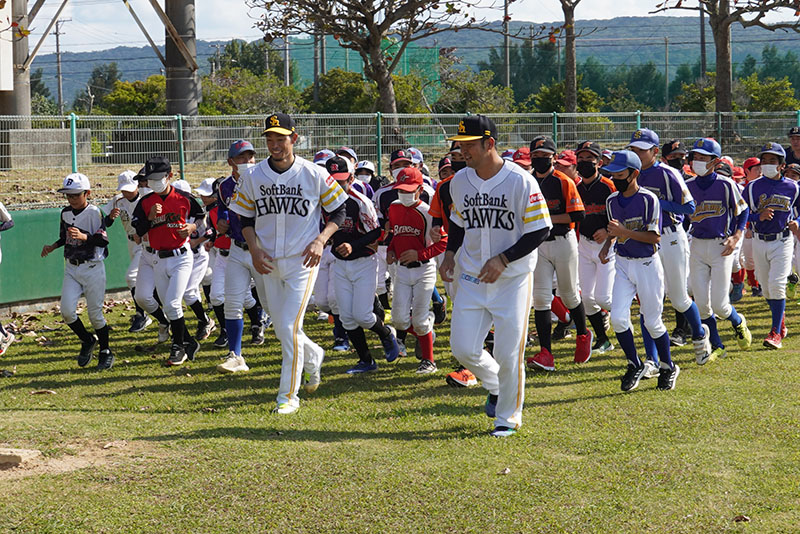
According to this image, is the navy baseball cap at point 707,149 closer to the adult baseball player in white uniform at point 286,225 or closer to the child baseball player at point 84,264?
the adult baseball player in white uniform at point 286,225

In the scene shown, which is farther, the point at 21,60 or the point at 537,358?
the point at 21,60

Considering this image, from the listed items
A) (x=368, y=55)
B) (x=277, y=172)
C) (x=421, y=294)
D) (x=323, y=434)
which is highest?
(x=368, y=55)

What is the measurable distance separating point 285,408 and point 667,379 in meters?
3.47

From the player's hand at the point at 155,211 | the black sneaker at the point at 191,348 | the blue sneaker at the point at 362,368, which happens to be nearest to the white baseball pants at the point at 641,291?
the blue sneaker at the point at 362,368

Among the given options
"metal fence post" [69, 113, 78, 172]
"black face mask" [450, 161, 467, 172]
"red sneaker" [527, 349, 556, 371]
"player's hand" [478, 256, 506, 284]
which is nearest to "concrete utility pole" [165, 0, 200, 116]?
"metal fence post" [69, 113, 78, 172]

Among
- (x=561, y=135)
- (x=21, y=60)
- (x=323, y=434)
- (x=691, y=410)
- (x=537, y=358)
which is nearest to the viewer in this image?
(x=323, y=434)

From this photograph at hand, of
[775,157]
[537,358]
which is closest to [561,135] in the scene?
[775,157]

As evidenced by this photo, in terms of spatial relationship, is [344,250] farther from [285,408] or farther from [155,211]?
[155,211]

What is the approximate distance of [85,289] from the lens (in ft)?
35.7

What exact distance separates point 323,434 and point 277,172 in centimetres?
218

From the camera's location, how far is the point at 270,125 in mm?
8039

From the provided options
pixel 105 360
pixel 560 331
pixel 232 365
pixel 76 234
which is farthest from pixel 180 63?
pixel 232 365

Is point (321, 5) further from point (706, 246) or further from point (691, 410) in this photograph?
point (691, 410)

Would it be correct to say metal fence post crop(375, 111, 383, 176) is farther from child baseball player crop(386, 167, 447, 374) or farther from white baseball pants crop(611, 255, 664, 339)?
white baseball pants crop(611, 255, 664, 339)
